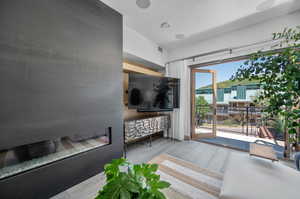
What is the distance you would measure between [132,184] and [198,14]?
253cm

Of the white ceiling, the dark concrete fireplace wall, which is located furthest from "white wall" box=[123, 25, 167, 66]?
the dark concrete fireplace wall

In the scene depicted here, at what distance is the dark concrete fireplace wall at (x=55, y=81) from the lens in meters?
1.03

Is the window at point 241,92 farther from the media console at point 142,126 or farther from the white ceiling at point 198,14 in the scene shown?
the media console at point 142,126

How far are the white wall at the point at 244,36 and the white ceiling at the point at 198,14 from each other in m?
0.11

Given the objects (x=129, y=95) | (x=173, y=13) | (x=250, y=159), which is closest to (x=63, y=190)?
(x=129, y=95)

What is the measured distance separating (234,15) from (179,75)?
1579 mm

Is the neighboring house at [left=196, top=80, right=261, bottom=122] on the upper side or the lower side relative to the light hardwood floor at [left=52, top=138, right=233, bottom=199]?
upper

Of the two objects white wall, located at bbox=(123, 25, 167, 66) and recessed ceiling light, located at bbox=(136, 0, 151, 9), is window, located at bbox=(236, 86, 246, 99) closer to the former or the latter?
white wall, located at bbox=(123, 25, 167, 66)

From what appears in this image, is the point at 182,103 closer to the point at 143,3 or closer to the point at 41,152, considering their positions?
the point at 143,3

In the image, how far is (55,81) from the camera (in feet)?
4.14

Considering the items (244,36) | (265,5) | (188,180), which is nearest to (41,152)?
(188,180)

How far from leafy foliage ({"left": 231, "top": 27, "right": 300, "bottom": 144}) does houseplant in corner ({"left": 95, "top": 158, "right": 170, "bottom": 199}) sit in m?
0.82

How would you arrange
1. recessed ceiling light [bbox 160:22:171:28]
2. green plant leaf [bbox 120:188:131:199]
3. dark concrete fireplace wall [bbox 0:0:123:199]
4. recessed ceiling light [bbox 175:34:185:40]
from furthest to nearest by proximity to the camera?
recessed ceiling light [bbox 175:34:185:40] < recessed ceiling light [bbox 160:22:171:28] < dark concrete fireplace wall [bbox 0:0:123:199] < green plant leaf [bbox 120:188:131:199]

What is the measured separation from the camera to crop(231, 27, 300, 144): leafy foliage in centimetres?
63
